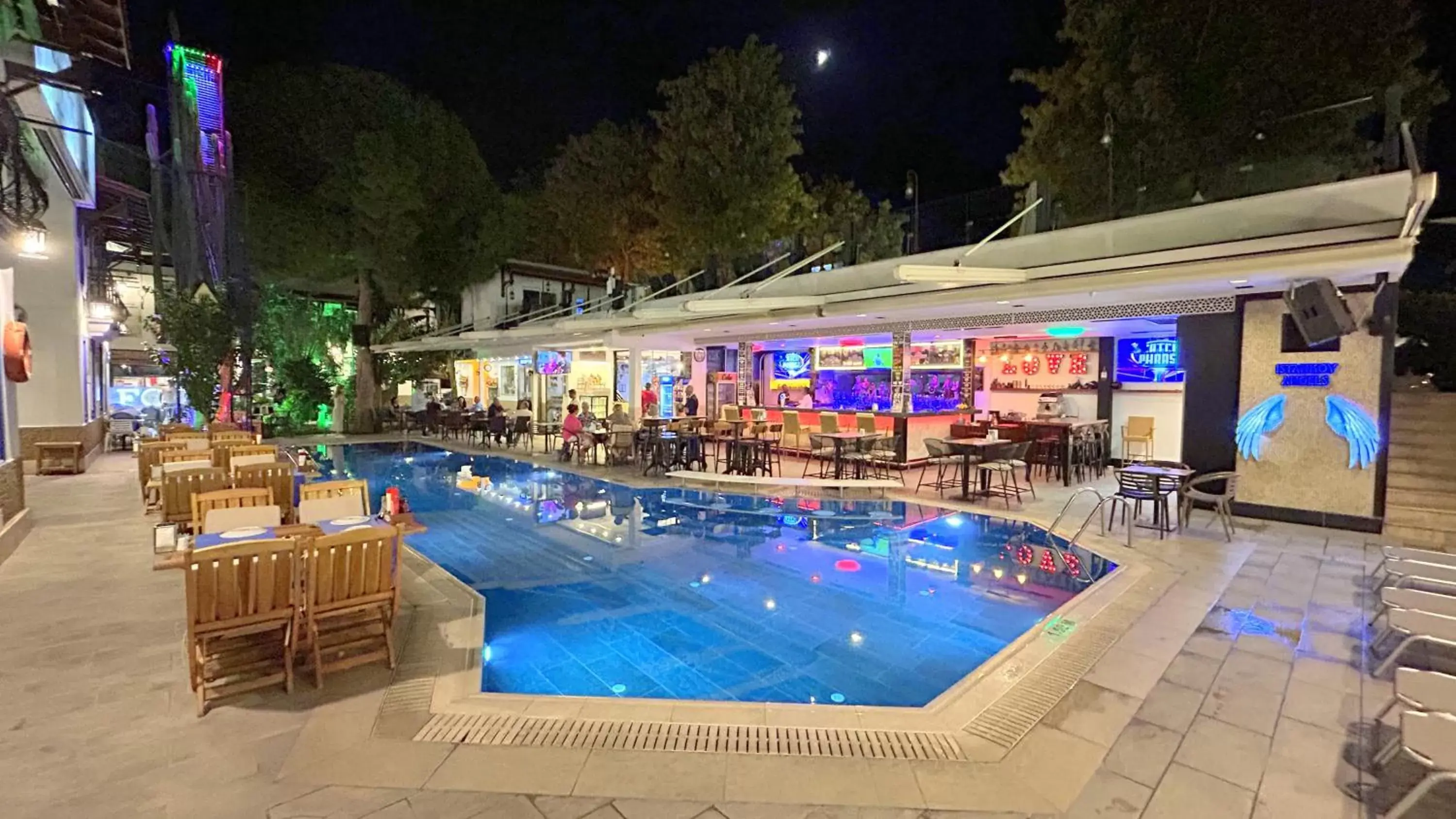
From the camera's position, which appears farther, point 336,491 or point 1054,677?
point 336,491

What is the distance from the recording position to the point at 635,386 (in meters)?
16.1

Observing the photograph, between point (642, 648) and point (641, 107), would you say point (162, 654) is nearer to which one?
point (642, 648)

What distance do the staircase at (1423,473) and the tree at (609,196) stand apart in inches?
651

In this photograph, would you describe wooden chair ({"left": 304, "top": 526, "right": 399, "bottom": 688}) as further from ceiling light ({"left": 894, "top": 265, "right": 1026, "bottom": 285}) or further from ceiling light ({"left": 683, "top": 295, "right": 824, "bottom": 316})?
ceiling light ({"left": 683, "top": 295, "right": 824, "bottom": 316})

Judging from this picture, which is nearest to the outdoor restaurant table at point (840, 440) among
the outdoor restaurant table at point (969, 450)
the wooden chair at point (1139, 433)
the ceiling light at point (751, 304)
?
the outdoor restaurant table at point (969, 450)

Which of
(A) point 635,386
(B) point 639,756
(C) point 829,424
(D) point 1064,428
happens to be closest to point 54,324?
(A) point 635,386

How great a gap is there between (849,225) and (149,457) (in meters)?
12.0

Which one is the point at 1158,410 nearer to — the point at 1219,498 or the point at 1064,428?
the point at 1064,428

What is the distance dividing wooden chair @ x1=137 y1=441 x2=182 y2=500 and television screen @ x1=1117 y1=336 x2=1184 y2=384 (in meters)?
15.9

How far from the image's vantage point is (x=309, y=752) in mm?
3045

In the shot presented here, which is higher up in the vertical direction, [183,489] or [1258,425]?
[1258,425]

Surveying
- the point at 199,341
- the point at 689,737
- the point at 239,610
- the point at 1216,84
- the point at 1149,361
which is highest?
the point at 1216,84

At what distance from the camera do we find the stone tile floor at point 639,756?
2.69 m

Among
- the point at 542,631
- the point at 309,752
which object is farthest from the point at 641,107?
the point at 309,752
